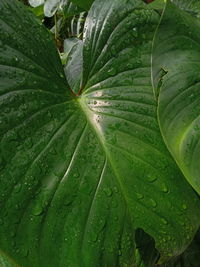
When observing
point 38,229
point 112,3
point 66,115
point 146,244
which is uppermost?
point 112,3

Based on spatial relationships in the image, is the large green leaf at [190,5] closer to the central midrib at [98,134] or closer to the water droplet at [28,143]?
Result: the central midrib at [98,134]

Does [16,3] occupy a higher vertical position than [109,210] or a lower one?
higher

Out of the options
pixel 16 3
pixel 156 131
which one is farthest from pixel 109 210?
pixel 16 3

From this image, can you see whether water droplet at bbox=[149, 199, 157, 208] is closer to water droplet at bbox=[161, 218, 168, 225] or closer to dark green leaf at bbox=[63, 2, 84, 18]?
water droplet at bbox=[161, 218, 168, 225]

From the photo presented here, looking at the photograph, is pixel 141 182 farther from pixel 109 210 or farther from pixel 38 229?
pixel 38 229

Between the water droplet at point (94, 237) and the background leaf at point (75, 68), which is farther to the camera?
the background leaf at point (75, 68)

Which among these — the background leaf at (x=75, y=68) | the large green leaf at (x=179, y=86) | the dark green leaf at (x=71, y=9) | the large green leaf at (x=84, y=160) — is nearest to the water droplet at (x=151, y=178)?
the large green leaf at (x=84, y=160)
